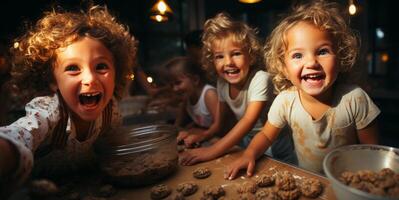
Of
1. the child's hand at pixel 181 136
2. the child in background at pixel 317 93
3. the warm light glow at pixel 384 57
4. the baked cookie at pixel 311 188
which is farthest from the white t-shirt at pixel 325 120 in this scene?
the warm light glow at pixel 384 57

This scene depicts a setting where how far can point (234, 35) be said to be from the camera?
1679 millimetres

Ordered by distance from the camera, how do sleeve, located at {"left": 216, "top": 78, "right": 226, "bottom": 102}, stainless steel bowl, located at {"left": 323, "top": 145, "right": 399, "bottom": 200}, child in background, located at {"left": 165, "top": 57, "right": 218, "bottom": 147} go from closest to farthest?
1. stainless steel bowl, located at {"left": 323, "top": 145, "right": 399, "bottom": 200}
2. sleeve, located at {"left": 216, "top": 78, "right": 226, "bottom": 102}
3. child in background, located at {"left": 165, "top": 57, "right": 218, "bottom": 147}

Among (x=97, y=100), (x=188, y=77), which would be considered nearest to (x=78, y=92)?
(x=97, y=100)

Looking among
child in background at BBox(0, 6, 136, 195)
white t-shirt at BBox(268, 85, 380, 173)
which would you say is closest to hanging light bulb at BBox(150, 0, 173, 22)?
child in background at BBox(0, 6, 136, 195)

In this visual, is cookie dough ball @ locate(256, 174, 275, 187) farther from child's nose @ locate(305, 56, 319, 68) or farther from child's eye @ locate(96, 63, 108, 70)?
child's eye @ locate(96, 63, 108, 70)

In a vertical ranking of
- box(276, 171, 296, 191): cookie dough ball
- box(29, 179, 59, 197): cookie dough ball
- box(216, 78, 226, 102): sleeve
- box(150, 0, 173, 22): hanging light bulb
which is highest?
box(150, 0, 173, 22): hanging light bulb

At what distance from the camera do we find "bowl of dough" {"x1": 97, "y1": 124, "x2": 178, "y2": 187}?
1.03 meters

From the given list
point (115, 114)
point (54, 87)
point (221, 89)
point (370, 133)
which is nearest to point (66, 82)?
point (54, 87)

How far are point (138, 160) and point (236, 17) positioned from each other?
3.07 meters

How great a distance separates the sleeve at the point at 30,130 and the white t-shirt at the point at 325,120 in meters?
0.95

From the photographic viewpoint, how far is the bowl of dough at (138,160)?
1034 mm

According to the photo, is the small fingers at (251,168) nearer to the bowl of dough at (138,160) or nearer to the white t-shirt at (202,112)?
the bowl of dough at (138,160)

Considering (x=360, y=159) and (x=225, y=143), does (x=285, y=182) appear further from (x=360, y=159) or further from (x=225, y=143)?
(x=225, y=143)

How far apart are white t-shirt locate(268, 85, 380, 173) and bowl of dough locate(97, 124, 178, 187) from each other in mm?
523
